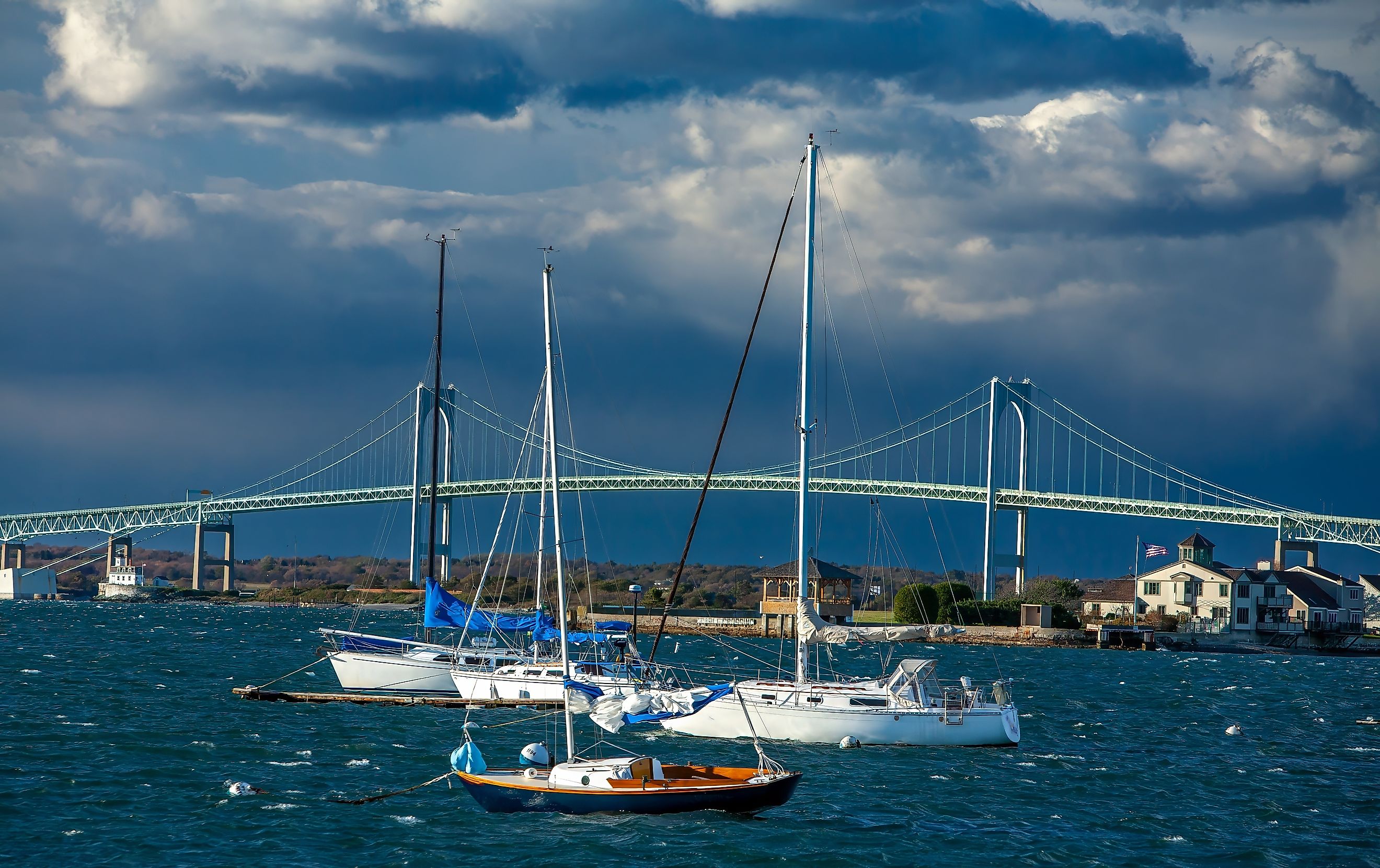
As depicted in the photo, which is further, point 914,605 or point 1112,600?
point 1112,600

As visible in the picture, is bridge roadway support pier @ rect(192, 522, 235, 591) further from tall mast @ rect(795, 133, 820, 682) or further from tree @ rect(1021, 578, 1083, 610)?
tall mast @ rect(795, 133, 820, 682)

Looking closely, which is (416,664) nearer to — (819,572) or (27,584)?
(819,572)

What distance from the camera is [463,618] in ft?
116

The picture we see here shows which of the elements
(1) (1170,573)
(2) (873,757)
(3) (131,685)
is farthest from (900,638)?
(1) (1170,573)

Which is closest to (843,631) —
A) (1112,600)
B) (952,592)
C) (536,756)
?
(536,756)

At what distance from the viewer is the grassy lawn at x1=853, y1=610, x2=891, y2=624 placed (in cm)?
7675

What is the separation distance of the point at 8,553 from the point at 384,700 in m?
129

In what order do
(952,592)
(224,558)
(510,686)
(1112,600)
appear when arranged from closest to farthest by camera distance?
(510,686), (952,592), (1112,600), (224,558)

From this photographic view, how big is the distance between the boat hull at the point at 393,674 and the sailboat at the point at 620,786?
52.7 feet

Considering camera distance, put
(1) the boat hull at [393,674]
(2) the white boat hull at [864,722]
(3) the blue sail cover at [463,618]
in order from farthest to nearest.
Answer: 1. (3) the blue sail cover at [463,618]
2. (1) the boat hull at [393,674]
3. (2) the white boat hull at [864,722]

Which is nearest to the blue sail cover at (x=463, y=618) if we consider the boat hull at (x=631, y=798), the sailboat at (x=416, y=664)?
the sailboat at (x=416, y=664)

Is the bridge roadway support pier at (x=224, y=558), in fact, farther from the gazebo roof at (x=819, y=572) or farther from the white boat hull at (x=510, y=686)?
the white boat hull at (x=510, y=686)

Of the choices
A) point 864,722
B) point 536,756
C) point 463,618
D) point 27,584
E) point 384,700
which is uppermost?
point 463,618

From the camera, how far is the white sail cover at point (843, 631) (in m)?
26.5
